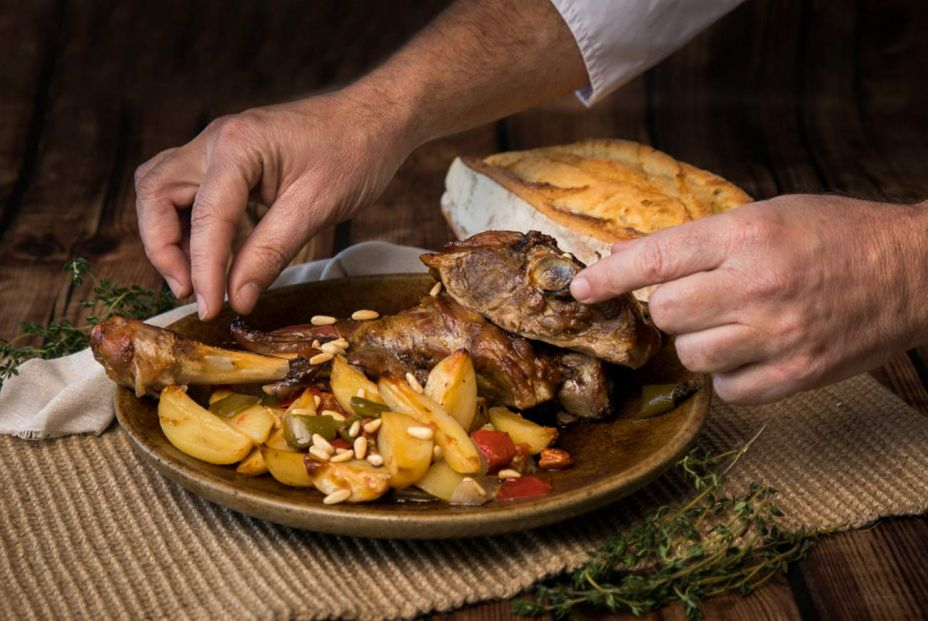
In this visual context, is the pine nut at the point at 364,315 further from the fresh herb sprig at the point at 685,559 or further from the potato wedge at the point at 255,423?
the fresh herb sprig at the point at 685,559

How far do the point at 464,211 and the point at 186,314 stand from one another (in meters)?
1.33

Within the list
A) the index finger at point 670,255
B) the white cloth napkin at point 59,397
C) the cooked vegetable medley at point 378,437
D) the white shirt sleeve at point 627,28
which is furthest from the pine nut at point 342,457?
the white shirt sleeve at point 627,28

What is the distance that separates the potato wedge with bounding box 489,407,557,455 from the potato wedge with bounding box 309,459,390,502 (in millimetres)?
346

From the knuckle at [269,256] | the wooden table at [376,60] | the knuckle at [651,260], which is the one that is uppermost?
the knuckle at [651,260]

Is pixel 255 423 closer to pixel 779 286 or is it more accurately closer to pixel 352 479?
pixel 352 479

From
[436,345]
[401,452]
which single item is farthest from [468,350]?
[401,452]

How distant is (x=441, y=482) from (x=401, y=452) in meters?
0.11

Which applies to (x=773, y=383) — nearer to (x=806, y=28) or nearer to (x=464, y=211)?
(x=464, y=211)

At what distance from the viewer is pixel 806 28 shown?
5.89 m

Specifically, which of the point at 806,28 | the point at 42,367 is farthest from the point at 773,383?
the point at 806,28

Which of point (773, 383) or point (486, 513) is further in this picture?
point (773, 383)

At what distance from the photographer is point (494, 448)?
8.97 feet

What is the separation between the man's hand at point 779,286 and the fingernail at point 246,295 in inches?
32.0

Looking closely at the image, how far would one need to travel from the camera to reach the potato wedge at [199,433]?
8.84 ft
